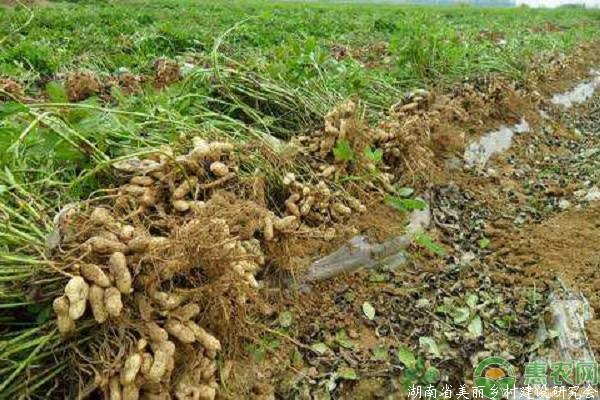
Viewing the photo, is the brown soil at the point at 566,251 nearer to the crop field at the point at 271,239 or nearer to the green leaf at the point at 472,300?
the crop field at the point at 271,239

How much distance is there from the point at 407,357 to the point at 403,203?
3.06ft

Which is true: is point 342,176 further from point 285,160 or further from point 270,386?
point 270,386

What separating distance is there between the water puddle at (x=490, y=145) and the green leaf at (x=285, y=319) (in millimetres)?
2332

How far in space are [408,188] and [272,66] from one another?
1202 mm

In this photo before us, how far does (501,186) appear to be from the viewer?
14.1 ft

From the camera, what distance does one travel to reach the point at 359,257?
3041mm

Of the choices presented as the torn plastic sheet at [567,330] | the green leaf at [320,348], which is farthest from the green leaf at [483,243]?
the green leaf at [320,348]

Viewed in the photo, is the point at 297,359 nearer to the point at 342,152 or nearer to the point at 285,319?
the point at 285,319

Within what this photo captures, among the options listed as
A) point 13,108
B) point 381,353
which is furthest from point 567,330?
point 13,108

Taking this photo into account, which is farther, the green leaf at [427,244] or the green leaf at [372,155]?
the green leaf at [372,155]

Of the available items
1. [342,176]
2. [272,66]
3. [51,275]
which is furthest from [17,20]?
Result: [51,275]

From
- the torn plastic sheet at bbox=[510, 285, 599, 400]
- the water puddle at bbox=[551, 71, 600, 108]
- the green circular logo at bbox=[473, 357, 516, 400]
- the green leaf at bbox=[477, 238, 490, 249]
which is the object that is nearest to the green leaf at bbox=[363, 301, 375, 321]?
the green circular logo at bbox=[473, 357, 516, 400]

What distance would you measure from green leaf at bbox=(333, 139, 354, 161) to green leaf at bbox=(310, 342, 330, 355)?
1.05 metres

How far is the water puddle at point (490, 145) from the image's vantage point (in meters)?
4.63
